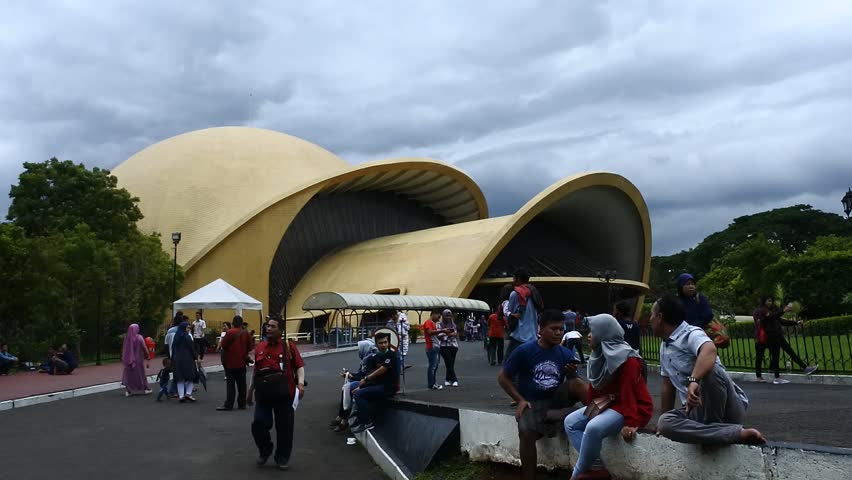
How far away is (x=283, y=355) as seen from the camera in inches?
281

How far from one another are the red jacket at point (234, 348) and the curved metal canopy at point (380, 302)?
13.4 metres

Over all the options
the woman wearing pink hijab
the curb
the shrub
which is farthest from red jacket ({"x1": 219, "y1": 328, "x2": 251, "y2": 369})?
the shrub

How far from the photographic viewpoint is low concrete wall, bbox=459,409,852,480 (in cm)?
366

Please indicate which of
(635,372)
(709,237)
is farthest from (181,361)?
(709,237)

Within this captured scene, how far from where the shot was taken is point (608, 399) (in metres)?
4.64

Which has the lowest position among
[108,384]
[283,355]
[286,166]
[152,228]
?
[108,384]

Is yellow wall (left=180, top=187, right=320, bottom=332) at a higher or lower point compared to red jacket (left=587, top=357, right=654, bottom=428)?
higher

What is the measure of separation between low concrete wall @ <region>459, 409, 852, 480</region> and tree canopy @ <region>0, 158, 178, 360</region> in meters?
18.3

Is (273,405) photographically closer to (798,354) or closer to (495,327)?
(495,327)

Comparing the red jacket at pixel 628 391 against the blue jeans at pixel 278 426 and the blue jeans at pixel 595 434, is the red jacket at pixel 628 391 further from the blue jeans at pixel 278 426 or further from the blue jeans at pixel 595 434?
the blue jeans at pixel 278 426

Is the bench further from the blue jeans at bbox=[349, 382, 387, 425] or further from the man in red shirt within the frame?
the blue jeans at bbox=[349, 382, 387, 425]

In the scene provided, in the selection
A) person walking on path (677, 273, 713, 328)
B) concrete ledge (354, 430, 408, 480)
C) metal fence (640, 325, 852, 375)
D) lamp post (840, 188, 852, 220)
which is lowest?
concrete ledge (354, 430, 408, 480)

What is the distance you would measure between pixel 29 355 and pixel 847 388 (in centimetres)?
2001

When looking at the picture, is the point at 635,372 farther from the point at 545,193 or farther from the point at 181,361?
the point at 545,193
